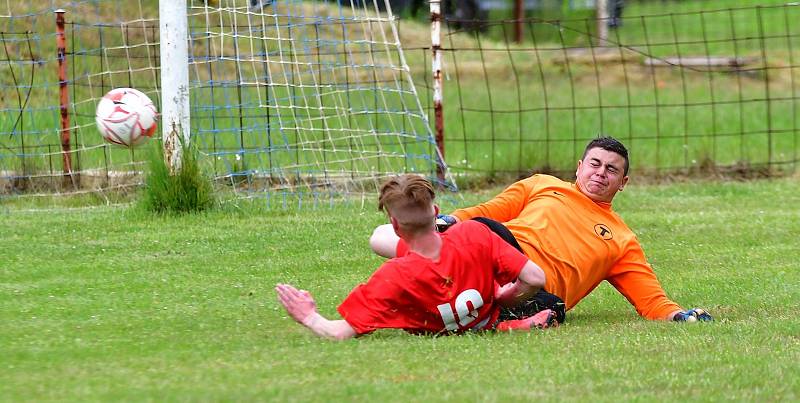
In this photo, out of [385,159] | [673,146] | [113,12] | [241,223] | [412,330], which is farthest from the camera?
[113,12]

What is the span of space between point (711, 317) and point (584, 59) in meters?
17.2

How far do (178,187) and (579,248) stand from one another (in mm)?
4072

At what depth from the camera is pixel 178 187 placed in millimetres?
9336

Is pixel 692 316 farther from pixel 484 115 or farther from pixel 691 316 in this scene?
pixel 484 115

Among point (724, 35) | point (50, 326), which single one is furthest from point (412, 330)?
point (724, 35)

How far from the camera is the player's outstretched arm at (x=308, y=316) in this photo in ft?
17.8

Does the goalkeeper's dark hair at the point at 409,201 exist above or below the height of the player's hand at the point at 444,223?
above

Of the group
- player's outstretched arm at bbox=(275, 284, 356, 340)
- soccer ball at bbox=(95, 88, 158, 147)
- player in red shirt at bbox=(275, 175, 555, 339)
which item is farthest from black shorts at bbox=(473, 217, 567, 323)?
soccer ball at bbox=(95, 88, 158, 147)

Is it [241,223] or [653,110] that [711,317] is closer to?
[241,223]

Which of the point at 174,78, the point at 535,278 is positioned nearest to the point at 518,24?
the point at 174,78

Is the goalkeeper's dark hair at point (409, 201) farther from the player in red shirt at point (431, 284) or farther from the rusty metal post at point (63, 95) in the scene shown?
the rusty metal post at point (63, 95)

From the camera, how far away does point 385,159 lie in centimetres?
1242

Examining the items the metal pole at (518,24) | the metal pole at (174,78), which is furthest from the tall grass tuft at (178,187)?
the metal pole at (518,24)

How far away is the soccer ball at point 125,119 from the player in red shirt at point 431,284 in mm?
3932
